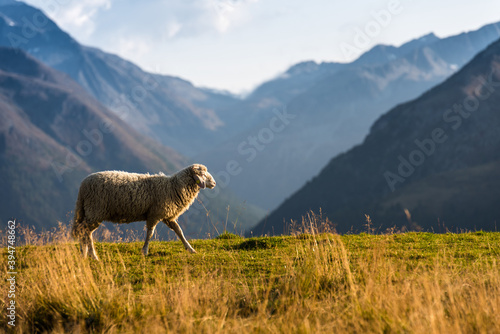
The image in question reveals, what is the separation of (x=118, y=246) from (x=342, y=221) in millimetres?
171433

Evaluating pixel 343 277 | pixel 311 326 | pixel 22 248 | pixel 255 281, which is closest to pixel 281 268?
pixel 255 281

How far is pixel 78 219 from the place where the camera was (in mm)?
11297

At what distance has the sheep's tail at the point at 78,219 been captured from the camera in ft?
36.2

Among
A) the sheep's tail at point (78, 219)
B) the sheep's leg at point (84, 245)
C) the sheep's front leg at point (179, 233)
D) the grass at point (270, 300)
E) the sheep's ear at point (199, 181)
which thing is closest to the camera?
the grass at point (270, 300)

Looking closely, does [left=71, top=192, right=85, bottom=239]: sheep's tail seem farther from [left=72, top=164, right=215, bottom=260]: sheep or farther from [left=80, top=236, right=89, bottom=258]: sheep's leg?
[left=80, top=236, right=89, bottom=258]: sheep's leg

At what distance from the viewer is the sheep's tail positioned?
11039mm

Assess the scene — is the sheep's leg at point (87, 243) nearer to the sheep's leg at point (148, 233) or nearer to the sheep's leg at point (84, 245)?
the sheep's leg at point (84, 245)

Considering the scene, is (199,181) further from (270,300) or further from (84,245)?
(270,300)

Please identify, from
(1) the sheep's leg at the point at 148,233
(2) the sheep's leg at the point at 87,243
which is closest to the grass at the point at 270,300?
(2) the sheep's leg at the point at 87,243

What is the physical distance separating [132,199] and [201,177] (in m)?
1.91

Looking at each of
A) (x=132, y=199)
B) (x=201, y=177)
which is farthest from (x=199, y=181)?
(x=132, y=199)

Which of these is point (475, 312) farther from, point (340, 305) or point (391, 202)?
point (391, 202)

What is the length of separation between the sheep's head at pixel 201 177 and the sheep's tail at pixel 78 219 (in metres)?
2.96

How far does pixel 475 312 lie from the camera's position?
615 centimetres
